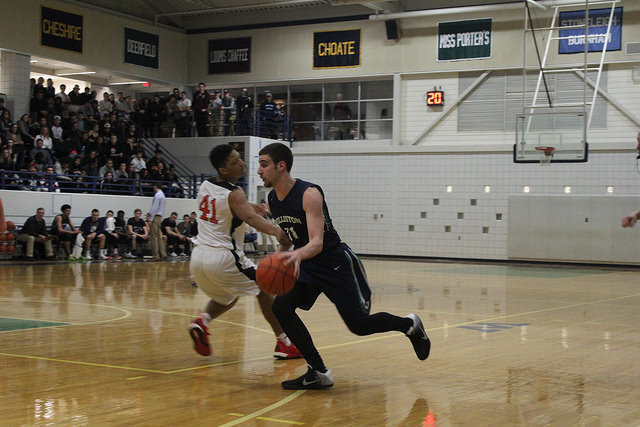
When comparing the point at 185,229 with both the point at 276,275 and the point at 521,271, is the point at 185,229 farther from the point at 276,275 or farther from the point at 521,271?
the point at 276,275

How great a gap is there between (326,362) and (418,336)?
1012 millimetres

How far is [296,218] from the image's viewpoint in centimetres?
548

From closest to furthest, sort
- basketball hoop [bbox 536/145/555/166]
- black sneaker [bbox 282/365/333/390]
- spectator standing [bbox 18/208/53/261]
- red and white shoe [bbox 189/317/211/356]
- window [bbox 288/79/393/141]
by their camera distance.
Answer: black sneaker [bbox 282/365/333/390] → red and white shoe [bbox 189/317/211/356] → basketball hoop [bbox 536/145/555/166] → spectator standing [bbox 18/208/53/261] → window [bbox 288/79/393/141]

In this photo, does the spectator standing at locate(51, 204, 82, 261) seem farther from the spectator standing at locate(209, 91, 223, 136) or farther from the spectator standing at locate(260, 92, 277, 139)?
the spectator standing at locate(260, 92, 277, 139)

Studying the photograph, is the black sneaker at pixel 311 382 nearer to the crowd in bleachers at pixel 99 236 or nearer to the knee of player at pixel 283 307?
the knee of player at pixel 283 307

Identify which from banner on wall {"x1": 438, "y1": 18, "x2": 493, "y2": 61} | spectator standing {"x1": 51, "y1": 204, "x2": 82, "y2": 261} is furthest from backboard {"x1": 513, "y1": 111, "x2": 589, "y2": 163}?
spectator standing {"x1": 51, "y1": 204, "x2": 82, "y2": 261}

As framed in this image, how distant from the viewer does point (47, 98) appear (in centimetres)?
2361

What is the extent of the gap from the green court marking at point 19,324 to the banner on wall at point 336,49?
20.0 m

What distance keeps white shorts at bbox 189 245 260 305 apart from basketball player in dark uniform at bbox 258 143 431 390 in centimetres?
93

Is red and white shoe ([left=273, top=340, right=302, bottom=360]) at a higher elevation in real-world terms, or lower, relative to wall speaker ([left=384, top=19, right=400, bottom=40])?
lower

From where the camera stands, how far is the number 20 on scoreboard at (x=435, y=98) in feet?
84.2

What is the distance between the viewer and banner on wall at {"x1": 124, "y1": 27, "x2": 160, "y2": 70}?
27750 millimetres

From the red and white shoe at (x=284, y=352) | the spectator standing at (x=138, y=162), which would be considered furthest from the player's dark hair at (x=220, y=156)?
the spectator standing at (x=138, y=162)

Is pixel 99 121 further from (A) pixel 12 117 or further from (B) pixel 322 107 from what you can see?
(B) pixel 322 107
